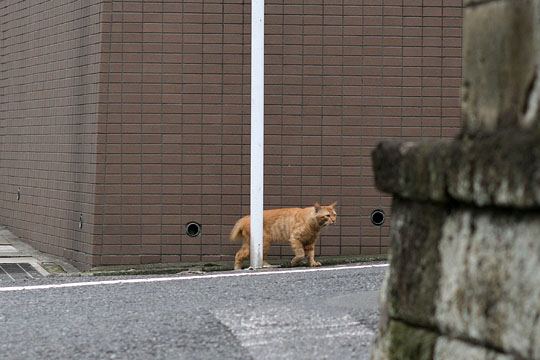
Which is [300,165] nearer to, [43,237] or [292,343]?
[43,237]

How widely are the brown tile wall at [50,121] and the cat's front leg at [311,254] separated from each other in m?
2.42

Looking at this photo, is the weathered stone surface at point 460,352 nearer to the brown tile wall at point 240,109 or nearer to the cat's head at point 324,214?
the cat's head at point 324,214

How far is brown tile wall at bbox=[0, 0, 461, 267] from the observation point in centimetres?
1348

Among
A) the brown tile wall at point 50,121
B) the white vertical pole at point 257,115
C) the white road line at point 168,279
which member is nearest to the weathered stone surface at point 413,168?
the white road line at point 168,279

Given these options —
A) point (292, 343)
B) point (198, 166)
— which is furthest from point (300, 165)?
point (292, 343)

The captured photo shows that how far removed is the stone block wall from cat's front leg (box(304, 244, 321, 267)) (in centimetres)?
805

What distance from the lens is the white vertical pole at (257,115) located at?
1263 centimetres

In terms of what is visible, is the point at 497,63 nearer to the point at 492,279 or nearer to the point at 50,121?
the point at 492,279

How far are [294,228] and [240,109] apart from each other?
1614 millimetres

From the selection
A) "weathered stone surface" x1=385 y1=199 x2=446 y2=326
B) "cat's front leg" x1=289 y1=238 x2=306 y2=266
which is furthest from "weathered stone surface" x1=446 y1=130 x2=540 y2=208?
"cat's front leg" x1=289 y1=238 x2=306 y2=266

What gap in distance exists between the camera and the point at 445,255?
438 cm

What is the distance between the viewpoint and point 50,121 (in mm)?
15328

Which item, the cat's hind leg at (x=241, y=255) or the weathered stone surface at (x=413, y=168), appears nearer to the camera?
the weathered stone surface at (x=413, y=168)

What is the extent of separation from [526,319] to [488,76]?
923 millimetres
